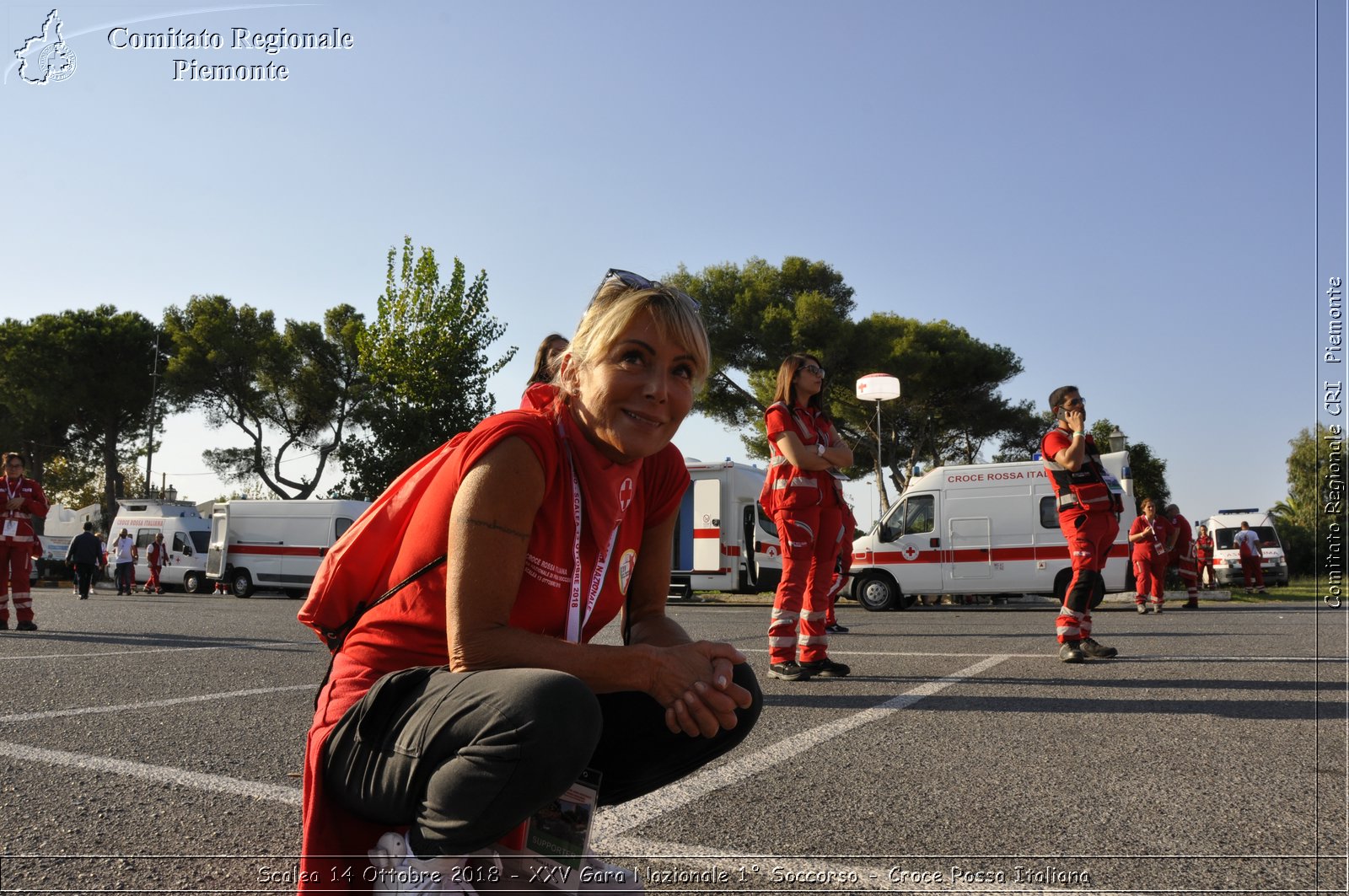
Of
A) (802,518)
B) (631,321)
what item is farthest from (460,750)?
(802,518)

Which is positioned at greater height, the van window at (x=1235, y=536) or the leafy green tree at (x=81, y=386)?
the leafy green tree at (x=81, y=386)

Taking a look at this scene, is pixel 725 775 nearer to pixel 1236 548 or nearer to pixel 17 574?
pixel 17 574

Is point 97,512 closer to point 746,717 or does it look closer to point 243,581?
point 243,581

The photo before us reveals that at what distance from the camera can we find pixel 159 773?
3219mm

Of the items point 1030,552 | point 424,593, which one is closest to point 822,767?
point 424,593

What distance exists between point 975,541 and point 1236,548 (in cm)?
1339

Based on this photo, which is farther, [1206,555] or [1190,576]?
[1206,555]

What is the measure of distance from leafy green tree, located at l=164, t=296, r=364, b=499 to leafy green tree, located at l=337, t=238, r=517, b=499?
49.3ft

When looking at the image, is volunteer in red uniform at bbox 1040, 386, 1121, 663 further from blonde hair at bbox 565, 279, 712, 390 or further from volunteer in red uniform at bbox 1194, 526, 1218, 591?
volunteer in red uniform at bbox 1194, 526, 1218, 591

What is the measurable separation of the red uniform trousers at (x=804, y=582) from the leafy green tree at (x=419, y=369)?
20.0 metres

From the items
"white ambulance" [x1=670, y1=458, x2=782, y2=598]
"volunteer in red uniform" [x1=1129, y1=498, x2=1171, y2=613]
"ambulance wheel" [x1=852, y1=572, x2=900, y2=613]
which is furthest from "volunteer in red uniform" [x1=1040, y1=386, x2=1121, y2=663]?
"white ambulance" [x1=670, y1=458, x2=782, y2=598]

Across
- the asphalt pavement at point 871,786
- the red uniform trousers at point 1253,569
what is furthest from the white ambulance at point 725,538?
the asphalt pavement at point 871,786

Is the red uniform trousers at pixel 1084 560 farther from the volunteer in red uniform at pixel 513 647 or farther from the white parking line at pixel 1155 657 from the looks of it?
the volunteer in red uniform at pixel 513 647

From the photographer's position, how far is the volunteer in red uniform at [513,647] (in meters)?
1.58
